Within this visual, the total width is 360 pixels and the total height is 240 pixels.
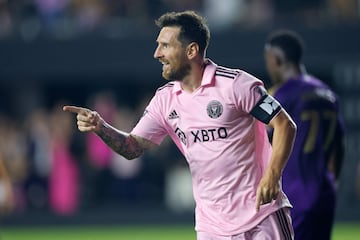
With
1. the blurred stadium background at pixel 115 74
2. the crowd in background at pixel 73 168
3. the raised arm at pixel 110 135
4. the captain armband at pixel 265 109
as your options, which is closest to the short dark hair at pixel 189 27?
the captain armband at pixel 265 109

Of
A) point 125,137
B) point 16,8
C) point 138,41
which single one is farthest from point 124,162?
point 125,137

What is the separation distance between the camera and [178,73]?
652cm

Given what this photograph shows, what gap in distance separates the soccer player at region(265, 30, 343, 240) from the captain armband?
164 centimetres

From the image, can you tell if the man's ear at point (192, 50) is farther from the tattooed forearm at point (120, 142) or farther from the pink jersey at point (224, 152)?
the tattooed forearm at point (120, 142)

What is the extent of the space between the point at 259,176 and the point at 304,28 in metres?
10.4

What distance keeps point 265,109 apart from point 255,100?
8 centimetres

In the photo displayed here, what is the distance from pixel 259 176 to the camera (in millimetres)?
6457

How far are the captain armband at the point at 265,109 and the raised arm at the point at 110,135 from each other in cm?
86

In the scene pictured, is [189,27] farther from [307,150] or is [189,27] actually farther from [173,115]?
[307,150]

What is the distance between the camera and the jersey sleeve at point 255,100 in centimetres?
622

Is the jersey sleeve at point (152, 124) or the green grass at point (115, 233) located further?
the green grass at point (115, 233)

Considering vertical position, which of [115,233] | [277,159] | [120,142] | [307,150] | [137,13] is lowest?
[115,233]

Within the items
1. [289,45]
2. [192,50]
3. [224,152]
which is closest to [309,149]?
[289,45]

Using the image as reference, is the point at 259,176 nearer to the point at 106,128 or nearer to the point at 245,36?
the point at 106,128
